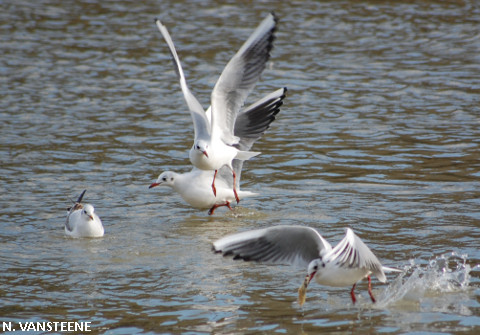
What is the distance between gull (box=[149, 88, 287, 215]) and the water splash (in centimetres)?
296

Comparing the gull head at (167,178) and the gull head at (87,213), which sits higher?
the gull head at (167,178)

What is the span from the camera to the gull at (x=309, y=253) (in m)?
5.50

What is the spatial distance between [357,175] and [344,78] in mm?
4366

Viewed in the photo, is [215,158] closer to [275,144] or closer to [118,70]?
[275,144]

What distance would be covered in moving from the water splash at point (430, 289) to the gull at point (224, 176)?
117 inches

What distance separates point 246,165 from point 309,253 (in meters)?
4.59

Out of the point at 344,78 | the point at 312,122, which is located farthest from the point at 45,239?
the point at 344,78

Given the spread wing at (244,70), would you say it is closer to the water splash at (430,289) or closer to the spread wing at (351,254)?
the water splash at (430,289)

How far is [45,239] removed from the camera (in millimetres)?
7832

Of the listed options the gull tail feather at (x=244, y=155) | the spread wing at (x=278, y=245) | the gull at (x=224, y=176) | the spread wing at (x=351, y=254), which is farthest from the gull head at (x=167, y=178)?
the spread wing at (x=351, y=254)

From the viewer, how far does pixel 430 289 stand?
6168mm

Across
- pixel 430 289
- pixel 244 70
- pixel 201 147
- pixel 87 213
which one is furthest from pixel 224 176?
pixel 430 289

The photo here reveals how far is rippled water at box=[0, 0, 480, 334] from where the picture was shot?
6.05m

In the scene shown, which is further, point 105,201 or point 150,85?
point 150,85
